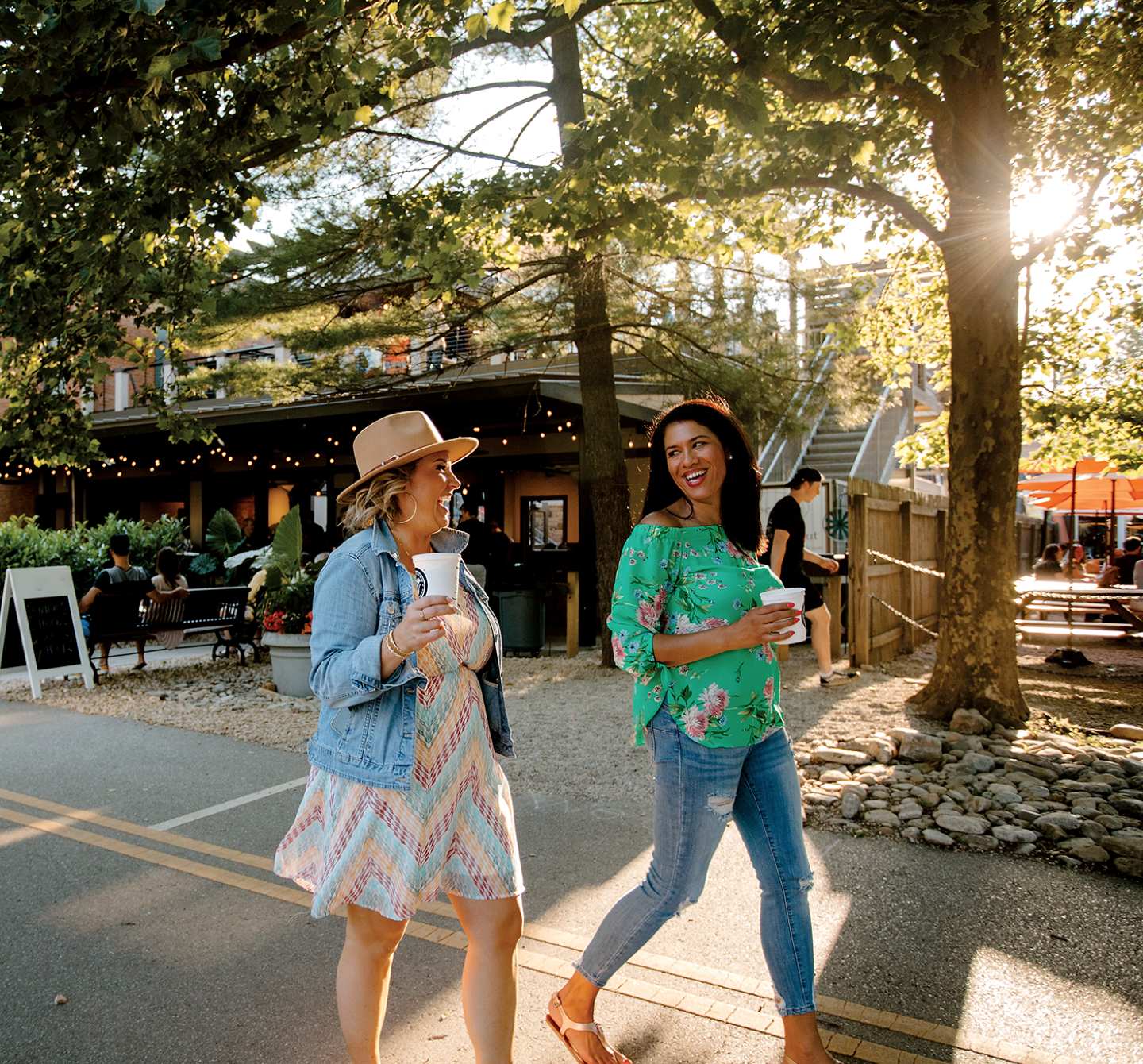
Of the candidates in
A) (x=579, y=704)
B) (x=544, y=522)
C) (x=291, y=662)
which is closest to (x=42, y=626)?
(x=291, y=662)

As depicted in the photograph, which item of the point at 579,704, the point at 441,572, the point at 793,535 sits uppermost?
the point at 441,572

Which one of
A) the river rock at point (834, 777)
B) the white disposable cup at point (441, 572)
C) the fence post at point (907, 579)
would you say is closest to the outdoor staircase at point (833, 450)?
the fence post at point (907, 579)

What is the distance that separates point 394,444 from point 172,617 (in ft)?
27.6

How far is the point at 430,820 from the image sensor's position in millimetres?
2240

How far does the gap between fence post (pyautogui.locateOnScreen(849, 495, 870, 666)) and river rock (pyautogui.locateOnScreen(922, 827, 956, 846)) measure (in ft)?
16.4

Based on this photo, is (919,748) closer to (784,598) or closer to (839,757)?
(839,757)

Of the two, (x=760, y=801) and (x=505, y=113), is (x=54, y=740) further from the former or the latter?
(x=505, y=113)

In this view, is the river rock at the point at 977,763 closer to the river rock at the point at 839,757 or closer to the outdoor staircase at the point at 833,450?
the river rock at the point at 839,757

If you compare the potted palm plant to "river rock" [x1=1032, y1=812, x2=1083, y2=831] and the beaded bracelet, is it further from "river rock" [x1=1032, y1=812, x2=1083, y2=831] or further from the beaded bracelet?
the beaded bracelet

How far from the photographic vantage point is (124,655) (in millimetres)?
11828

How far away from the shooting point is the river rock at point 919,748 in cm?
555

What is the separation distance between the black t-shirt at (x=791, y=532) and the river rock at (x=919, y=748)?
2.24 metres

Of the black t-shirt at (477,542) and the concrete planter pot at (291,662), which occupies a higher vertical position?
the black t-shirt at (477,542)

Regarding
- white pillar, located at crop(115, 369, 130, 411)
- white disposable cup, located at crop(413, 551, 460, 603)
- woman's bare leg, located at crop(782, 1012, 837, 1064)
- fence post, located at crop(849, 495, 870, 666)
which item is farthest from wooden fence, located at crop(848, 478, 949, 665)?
white pillar, located at crop(115, 369, 130, 411)
